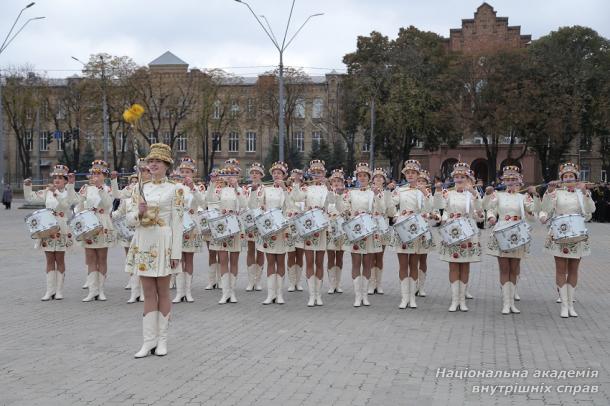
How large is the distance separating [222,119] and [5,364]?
57438 millimetres

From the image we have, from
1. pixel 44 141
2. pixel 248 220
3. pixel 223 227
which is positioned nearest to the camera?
pixel 223 227

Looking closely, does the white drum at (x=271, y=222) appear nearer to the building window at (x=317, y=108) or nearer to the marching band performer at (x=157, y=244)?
the marching band performer at (x=157, y=244)

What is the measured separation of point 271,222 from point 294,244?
755 millimetres

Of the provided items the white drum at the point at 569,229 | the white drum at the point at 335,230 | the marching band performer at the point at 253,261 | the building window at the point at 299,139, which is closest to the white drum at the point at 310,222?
the white drum at the point at 335,230

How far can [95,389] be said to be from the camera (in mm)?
6824

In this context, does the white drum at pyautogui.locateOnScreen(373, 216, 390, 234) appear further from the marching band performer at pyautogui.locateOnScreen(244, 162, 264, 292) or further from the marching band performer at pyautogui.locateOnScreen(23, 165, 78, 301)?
the marching band performer at pyautogui.locateOnScreen(23, 165, 78, 301)

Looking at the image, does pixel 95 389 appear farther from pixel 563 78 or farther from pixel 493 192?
pixel 563 78

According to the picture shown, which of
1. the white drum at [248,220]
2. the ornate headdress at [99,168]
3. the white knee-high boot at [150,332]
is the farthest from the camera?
the white drum at [248,220]

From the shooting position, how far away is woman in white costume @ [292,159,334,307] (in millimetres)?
11820

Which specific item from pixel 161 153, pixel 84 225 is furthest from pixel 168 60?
pixel 161 153

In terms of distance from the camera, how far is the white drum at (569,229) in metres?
10.7

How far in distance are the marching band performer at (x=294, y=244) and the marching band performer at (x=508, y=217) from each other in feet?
10.1

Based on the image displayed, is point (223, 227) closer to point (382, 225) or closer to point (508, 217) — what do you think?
point (382, 225)

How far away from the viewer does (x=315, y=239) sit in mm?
11844
